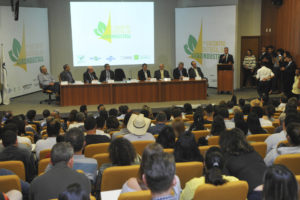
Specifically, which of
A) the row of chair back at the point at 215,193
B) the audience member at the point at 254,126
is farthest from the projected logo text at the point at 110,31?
the row of chair back at the point at 215,193

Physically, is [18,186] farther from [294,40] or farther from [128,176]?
[294,40]

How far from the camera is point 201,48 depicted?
1433 centimetres

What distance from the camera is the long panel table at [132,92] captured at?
11.0m

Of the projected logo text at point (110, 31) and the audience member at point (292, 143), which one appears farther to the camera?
the projected logo text at point (110, 31)

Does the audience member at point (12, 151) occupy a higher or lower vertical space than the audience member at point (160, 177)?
lower

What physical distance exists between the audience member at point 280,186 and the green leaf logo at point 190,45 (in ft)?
41.2

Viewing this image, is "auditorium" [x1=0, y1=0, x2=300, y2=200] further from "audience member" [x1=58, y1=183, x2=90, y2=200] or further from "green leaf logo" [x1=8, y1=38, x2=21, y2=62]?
"audience member" [x1=58, y1=183, x2=90, y2=200]

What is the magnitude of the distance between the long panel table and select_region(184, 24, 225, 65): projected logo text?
2617 mm

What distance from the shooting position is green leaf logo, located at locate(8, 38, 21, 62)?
12328 millimetres

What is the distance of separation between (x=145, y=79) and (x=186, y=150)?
7.84 m

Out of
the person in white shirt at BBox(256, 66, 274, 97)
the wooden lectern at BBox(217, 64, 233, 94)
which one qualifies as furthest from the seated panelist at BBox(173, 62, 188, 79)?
the person in white shirt at BBox(256, 66, 274, 97)

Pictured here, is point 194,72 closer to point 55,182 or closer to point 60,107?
point 60,107

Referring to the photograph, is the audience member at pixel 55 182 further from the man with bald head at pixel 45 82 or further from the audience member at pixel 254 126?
the man with bald head at pixel 45 82

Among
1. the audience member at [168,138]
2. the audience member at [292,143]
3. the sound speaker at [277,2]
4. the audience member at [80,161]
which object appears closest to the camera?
the audience member at [80,161]
